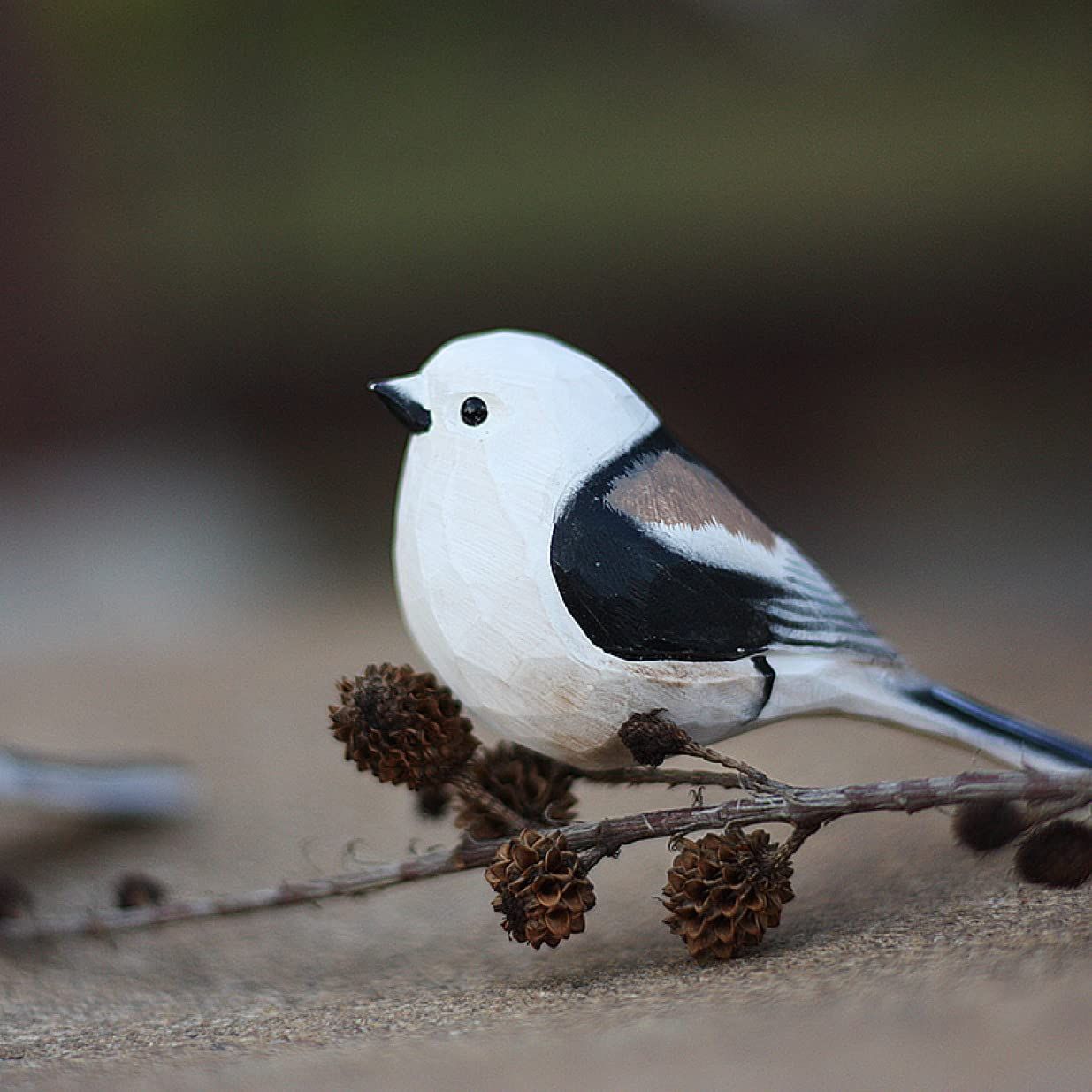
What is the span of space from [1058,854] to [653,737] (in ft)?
0.82

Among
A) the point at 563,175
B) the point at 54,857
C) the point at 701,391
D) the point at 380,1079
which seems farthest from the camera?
the point at 701,391

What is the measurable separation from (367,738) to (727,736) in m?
0.24

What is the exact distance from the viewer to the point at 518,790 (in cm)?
89

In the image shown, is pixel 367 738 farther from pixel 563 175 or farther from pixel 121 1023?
pixel 563 175

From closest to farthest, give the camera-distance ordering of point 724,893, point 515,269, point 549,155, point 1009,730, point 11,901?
point 724,893 → point 1009,730 → point 11,901 → point 549,155 → point 515,269

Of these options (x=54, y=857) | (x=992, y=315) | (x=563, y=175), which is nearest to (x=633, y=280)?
(x=563, y=175)

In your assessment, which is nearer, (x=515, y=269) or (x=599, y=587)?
(x=599, y=587)

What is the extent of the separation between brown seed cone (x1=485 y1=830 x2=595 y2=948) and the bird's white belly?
0.08 m

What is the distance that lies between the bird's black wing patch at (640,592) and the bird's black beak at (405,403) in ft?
0.44

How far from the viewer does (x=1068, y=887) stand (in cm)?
77

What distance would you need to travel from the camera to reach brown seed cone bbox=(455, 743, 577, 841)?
2.89 ft

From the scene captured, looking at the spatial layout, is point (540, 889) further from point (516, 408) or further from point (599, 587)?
point (516, 408)

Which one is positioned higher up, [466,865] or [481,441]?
[481,441]

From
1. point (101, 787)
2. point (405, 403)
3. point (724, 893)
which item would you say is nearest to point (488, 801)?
point (724, 893)
